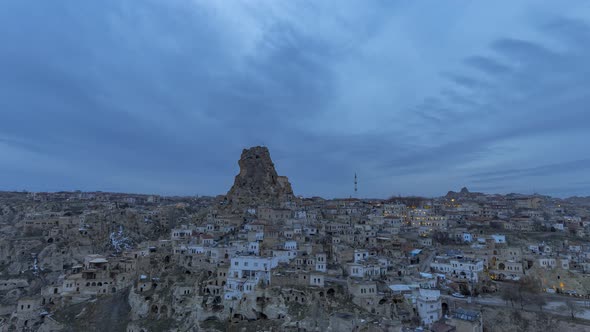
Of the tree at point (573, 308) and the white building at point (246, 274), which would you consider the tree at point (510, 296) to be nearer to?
the tree at point (573, 308)

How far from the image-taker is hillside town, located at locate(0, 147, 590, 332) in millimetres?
36781

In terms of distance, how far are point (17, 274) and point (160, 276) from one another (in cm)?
2896

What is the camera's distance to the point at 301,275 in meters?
41.1

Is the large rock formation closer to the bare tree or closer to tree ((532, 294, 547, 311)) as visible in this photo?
the bare tree

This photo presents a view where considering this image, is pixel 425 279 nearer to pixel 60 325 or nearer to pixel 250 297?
pixel 250 297

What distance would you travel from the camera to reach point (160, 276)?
4978 centimetres

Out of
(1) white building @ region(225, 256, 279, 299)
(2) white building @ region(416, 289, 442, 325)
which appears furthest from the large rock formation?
(2) white building @ region(416, 289, 442, 325)

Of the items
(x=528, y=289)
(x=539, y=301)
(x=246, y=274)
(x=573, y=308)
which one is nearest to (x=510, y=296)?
(x=539, y=301)

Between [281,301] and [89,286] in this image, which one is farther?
[89,286]

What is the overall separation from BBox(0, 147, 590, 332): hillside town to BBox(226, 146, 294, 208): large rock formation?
316 inches

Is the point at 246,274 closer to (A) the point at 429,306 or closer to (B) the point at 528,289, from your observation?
(A) the point at 429,306

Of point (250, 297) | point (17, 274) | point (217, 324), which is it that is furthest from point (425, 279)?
point (17, 274)

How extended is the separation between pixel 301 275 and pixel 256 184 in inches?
1962

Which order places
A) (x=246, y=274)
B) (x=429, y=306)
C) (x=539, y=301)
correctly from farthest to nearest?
(x=246, y=274) → (x=539, y=301) → (x=429, y=306)
